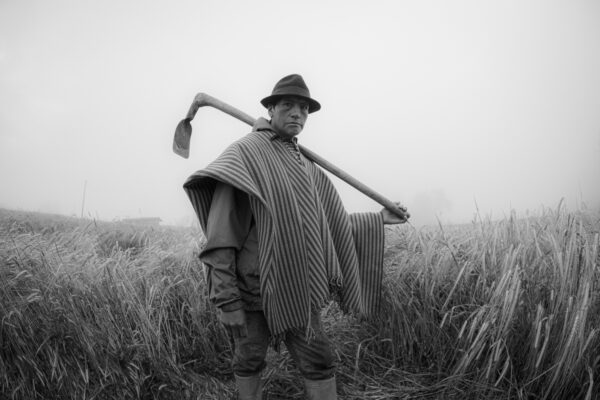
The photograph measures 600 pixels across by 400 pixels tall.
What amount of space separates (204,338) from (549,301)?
2218 mm

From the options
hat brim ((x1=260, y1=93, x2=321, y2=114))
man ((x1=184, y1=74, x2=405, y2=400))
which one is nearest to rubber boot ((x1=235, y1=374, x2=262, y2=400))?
man ((x1=184, y1=74, x2=405, y2=400))

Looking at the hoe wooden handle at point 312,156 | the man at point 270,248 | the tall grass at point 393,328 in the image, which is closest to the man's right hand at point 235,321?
the man at point 270,248

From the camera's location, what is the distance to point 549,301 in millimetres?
1955

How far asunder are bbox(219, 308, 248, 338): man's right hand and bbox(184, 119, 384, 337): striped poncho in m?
0.12

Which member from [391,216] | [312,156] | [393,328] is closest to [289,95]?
[312,156]

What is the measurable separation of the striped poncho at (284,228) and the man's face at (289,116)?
6 cm

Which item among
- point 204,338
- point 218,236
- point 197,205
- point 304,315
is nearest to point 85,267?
point 204,338

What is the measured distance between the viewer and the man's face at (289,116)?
182 centimetres

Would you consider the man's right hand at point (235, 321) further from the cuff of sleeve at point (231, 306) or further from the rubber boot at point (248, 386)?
the rubber boot at point (248, 386)

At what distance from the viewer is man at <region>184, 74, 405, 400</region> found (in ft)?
5.10

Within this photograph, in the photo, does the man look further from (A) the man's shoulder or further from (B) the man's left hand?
(B) the man's left hand

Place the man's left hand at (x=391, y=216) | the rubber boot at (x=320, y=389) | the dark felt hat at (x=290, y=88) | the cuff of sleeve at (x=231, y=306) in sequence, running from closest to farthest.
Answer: the cuff of sleeve at (x=231, y=306), the rubber boot at (x=320, y=389), the dark felt hat at (x=290, y=88), the man's left hand at (x=391, y=216)

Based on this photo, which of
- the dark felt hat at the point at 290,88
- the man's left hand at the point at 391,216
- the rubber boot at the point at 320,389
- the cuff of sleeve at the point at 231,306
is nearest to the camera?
the cuff of sleeve at the point at 231,306

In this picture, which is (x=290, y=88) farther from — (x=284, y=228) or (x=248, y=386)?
(x=248, y=386)
